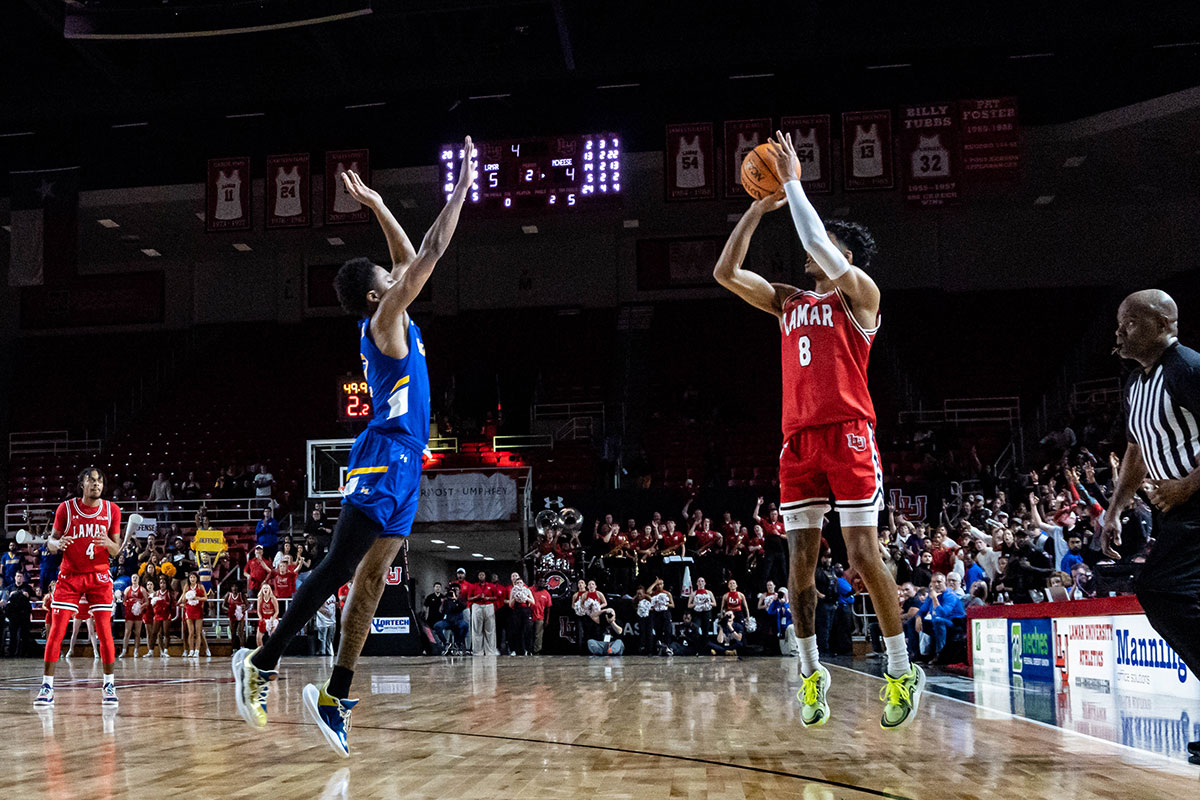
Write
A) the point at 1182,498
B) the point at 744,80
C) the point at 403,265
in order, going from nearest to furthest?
the point at 1182,498 < the point at 403,265 < the point at 744,80

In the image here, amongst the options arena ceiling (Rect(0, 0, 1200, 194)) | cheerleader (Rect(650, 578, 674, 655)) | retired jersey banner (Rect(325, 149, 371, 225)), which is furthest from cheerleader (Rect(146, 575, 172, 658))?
cheerleader (Rect(650, 578, 674, 655))

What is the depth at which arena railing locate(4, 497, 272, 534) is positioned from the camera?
23188mm

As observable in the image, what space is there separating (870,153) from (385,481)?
15.7 meters

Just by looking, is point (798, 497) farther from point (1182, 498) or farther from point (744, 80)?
point (744, 80)

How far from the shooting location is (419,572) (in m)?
24.4

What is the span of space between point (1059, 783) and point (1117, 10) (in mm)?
17014

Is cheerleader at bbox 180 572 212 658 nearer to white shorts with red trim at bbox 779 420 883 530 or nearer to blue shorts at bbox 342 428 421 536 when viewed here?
blue shorts at bbox 342 428 421 536

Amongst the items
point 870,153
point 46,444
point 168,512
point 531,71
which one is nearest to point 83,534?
point 531,71

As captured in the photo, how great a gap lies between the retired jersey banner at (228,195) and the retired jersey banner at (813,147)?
9834 mm

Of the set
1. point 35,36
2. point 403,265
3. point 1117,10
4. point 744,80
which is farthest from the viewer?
point 744,80

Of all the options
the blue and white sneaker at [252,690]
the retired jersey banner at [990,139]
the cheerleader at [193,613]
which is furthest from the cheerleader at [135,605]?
the blue and white sneaker at [252,690]

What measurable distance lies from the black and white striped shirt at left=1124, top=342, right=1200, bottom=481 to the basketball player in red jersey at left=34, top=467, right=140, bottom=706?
22.9 feet

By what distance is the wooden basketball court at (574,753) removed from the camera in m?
3.52

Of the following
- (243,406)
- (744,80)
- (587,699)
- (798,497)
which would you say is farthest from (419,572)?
(798,497)
